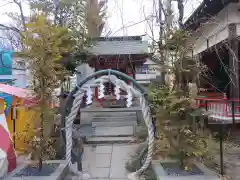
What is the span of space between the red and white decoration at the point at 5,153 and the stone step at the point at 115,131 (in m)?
4.38

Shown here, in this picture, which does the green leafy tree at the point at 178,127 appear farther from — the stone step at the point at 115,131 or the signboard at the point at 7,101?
the stone step at the point at 115,131

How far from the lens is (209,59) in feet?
48.5

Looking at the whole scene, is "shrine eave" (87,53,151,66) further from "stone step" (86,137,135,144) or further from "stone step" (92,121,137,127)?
"stone step" (86,137,135,144)

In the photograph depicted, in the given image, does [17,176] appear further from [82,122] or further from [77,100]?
[82,122]

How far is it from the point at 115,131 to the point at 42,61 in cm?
565

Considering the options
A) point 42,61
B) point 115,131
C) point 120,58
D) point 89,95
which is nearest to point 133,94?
point 89,95

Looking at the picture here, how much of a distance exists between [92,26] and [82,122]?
4.50 metres

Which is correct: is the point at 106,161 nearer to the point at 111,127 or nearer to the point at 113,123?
the point at 111,127

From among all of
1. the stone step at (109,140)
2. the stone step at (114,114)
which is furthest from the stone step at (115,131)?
the stone step at (114,114)

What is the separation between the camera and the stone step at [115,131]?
33.2 feet

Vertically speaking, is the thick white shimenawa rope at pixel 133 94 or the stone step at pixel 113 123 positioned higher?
the thick white shimenawa rope at pixel 133 94

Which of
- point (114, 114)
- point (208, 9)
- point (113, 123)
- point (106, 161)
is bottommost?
point (106, 161)

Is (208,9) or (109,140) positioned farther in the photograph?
(208,9)

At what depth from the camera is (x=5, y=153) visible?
555 cm
